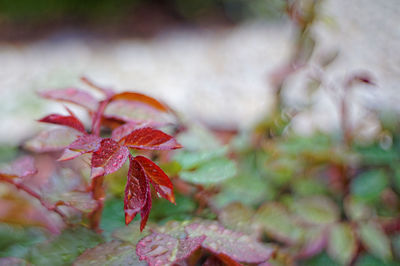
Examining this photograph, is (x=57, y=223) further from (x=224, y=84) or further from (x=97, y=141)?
(x=224, y=84)

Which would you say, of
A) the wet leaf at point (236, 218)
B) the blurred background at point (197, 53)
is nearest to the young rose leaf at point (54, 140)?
the wet leaf at point (236, 218)

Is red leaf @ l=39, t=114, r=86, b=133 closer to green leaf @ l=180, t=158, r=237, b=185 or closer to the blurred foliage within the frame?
the blurred foliage

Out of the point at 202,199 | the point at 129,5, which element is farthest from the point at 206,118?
the point at 129,5

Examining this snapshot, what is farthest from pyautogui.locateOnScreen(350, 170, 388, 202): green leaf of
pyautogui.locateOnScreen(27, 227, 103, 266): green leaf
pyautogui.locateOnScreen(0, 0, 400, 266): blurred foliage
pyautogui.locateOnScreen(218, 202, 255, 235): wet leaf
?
pyautogui.locateOnScreen(27, 227, 103, 266): green leaf

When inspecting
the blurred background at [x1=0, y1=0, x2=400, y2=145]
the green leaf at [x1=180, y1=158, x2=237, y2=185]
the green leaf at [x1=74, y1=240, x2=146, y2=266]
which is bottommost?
the blurred background at [x1=0, y1=0, x2=400, y2=145]

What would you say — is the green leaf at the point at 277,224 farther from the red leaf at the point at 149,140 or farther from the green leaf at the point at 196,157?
the red leaf at the point at 149,140
